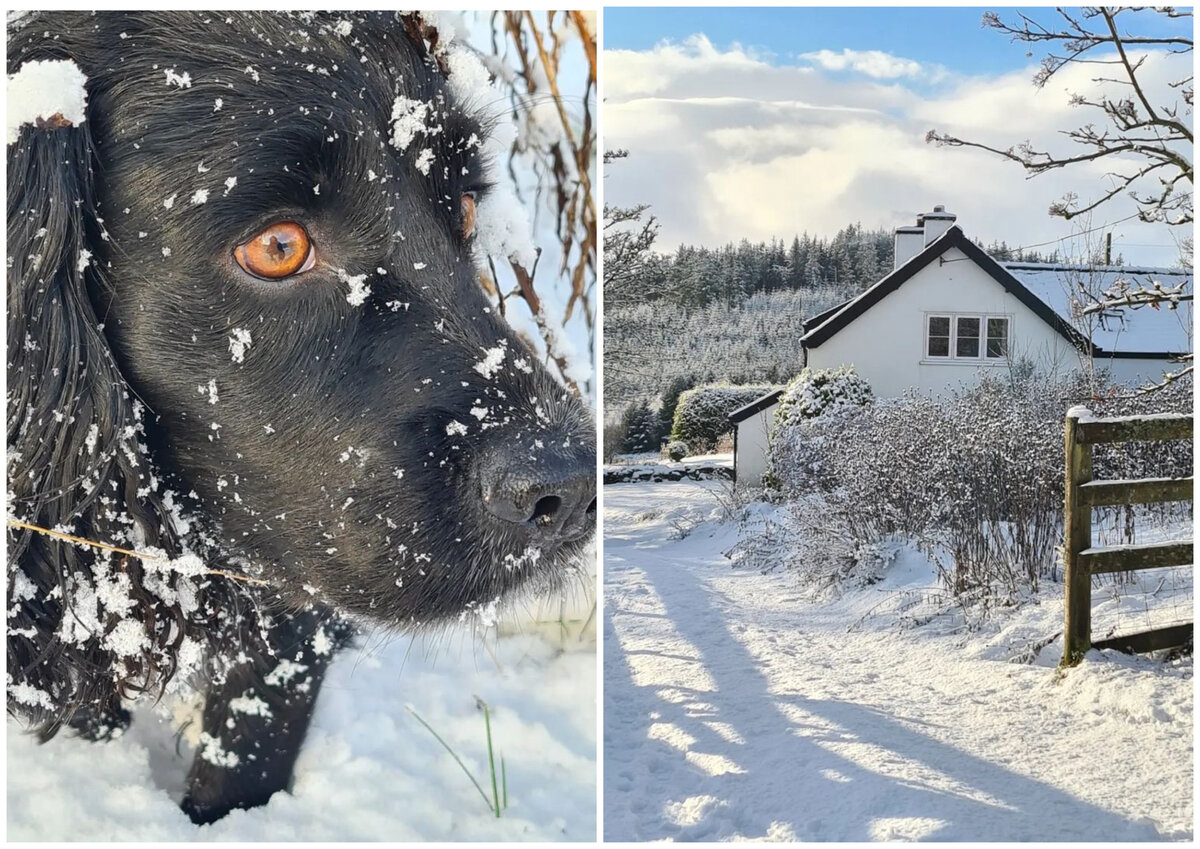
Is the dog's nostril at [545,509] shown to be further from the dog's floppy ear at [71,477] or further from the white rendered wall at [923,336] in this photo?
the white rendered wall at [923,336]

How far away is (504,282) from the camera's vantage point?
1.52 m

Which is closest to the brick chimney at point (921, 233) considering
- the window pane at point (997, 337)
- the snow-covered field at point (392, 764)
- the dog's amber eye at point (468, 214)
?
the window pane at point (997, 337)

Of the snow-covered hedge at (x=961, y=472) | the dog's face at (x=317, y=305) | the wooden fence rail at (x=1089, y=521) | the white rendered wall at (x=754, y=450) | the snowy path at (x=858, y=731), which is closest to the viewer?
the dog's face at (x=317, y=305)

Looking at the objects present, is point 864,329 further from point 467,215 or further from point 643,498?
point 467,215

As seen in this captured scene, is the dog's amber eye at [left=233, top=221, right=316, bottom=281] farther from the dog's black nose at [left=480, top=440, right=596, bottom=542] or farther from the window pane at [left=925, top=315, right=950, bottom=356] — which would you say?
the window pane at [left=925, top=315, right=950, bottom=356]

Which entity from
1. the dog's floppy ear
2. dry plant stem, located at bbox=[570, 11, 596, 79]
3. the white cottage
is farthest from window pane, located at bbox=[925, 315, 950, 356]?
the dog's floppy ear

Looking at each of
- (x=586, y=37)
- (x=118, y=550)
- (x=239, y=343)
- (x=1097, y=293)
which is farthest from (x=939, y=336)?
(x=118, y=550)

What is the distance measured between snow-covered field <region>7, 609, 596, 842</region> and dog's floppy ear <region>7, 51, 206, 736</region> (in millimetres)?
130

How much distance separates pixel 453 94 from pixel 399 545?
768 mm

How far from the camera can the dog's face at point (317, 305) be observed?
1370mm

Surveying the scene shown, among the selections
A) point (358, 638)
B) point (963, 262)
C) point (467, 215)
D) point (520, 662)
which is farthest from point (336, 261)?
point (963, 262)

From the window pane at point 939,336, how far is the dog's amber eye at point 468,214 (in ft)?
5.74

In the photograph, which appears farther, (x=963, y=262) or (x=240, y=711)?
(x=963, y=262)

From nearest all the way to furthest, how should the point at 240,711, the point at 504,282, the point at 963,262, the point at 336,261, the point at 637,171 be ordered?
1. the point at 336,261
2. the point at 504,282
3. the point at 240,711
4. the point at 637,171
5. the point at 963,262
